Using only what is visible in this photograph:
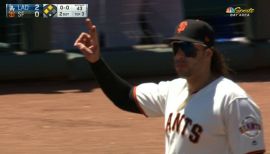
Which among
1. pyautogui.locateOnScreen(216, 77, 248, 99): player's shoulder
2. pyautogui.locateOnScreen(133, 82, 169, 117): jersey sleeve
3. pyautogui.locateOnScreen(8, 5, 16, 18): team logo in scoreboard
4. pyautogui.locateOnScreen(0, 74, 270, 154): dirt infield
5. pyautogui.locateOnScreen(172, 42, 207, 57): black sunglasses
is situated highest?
pyautogui.locateOnScreen(172, 42, 207, 57): black sunglasses

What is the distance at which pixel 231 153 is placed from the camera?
2.83 metres

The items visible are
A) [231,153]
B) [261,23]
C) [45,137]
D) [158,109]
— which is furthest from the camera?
[261,23]

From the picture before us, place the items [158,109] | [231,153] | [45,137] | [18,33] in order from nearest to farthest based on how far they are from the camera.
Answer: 1. [231,153]
2. [158,109]
3. [45,137]
4. [18,33]

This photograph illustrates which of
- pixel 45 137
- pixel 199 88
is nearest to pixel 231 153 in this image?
pixel 199 88

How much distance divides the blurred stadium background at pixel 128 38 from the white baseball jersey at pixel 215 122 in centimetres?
870

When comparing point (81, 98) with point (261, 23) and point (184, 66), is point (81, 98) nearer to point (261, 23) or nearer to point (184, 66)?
point (261, 23)

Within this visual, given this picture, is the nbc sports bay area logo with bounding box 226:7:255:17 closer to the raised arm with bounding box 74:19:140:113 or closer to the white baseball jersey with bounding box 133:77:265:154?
the raised arm with bounding box 74:19:140:113

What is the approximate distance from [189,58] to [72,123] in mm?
5799

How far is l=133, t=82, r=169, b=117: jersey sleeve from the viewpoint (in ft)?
10.7

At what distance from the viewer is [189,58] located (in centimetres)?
291

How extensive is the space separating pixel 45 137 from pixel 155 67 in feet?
16.2
